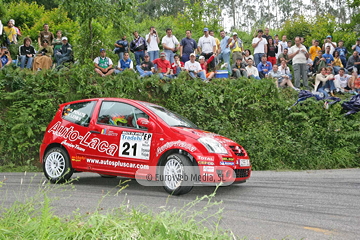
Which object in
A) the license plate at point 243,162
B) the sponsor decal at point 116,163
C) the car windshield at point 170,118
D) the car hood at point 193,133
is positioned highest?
the car windshield at point 170,118

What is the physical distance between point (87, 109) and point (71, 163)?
4.04 feet

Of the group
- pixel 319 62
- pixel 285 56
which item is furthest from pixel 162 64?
pixel 319 62

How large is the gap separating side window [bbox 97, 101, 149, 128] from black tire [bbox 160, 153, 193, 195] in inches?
45.7

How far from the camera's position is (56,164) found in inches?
369

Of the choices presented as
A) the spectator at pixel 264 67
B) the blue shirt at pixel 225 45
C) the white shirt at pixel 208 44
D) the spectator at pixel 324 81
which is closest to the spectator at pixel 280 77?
the spectator at pixel 264 67

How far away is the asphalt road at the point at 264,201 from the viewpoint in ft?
19.1

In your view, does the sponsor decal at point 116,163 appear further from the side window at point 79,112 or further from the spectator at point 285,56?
the spectator at point 285,56

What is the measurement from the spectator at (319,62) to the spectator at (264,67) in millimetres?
2457

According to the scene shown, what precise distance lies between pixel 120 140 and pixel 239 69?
1054 cm

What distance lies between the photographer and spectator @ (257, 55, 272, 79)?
19211 mm

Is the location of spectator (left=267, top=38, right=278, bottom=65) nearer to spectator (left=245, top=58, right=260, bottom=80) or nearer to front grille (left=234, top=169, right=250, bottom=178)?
spectator (left=245, top=58, right=260, bottom=80)

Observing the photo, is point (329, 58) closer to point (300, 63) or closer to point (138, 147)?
point (300, 63)

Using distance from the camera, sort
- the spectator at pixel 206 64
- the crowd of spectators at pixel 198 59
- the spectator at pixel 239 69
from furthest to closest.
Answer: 1. the spectator at pixel 239 69
2. the spectator at pixel 206 64
3. the crowd of spectators at pixel 198 59

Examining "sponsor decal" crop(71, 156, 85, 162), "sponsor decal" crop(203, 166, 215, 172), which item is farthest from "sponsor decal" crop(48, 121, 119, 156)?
"sponsor decal" crop(203, 166, 215, 172)
